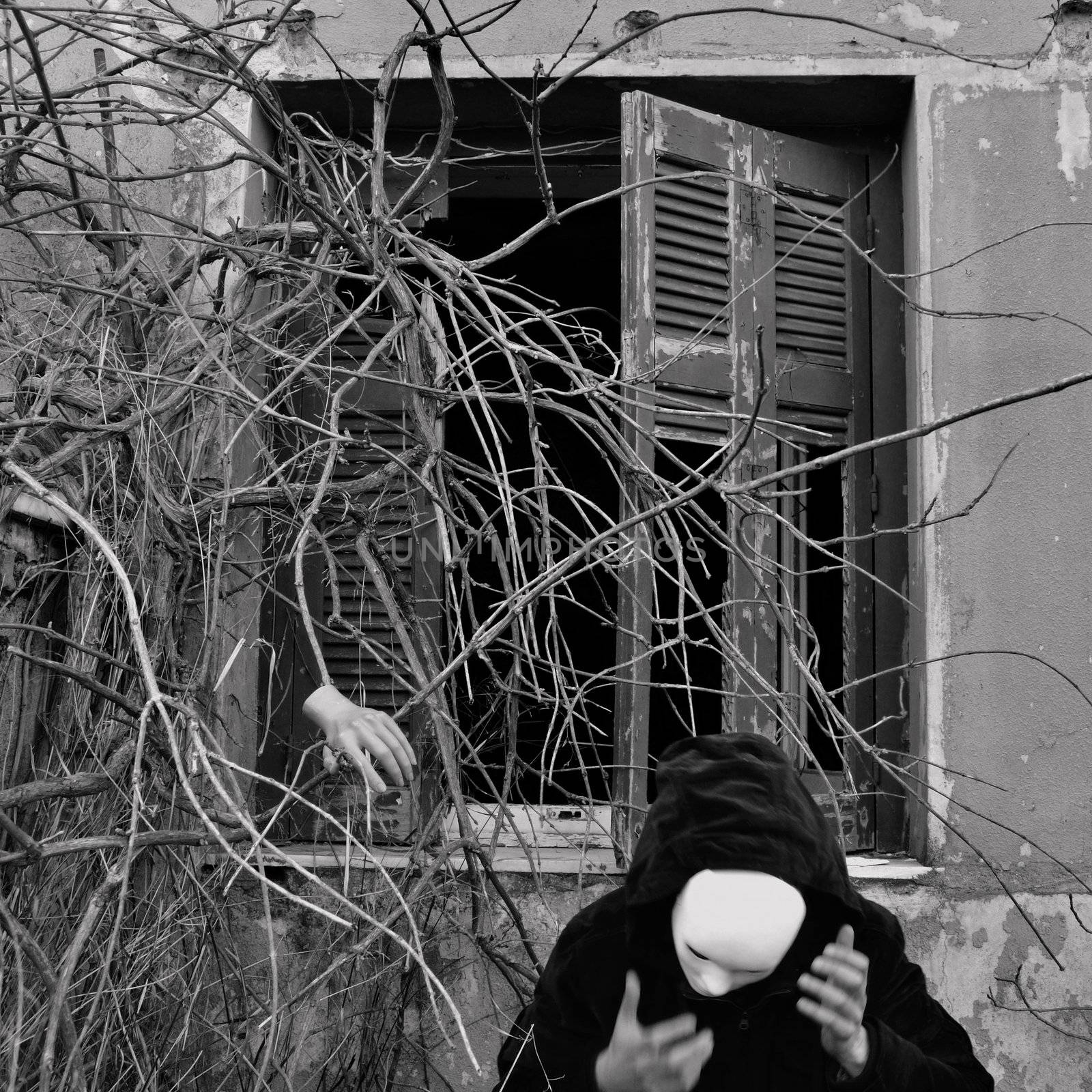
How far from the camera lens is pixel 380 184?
8.04 ft

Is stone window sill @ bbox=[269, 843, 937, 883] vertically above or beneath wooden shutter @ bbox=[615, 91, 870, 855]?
beneath

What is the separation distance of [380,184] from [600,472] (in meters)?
4.77

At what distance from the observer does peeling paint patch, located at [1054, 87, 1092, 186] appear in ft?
10.6

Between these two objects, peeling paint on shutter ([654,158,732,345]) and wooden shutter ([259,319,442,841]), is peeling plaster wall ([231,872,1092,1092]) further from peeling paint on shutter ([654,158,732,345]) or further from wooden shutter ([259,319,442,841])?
peeling paint on shutter ([654,158,732,345])

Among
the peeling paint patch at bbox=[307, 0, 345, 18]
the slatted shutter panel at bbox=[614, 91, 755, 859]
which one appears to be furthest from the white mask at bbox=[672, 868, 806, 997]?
the peeling paint patch at bbox=[307, 0, 345, 18]

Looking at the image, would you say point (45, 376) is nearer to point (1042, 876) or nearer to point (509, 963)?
point (509, 963)

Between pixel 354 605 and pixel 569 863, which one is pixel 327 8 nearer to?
pixel 354 605

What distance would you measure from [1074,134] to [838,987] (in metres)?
2.63

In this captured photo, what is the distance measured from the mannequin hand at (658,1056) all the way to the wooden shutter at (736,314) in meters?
1.25

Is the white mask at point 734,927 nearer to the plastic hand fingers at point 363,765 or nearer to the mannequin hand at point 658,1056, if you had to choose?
the mannequin hand at point 658,1056

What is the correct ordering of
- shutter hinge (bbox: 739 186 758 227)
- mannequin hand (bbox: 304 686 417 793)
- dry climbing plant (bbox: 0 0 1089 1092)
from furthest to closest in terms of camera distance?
shutter hinge (bbox: 739 186 758 227)
dry climbing plant (bbox: 0 0 1089 1092)
mannequin hand (bbox: 304 686 417 793)

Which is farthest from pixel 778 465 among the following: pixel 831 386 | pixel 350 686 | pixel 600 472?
pixel 600 472

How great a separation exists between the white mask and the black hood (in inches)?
0.8

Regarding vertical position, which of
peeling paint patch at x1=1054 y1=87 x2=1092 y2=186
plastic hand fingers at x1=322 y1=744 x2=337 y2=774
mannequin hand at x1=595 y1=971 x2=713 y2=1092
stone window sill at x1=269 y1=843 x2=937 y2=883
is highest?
peeling paint patch at x1=1054 y1=87 x2=1092 y2=186
